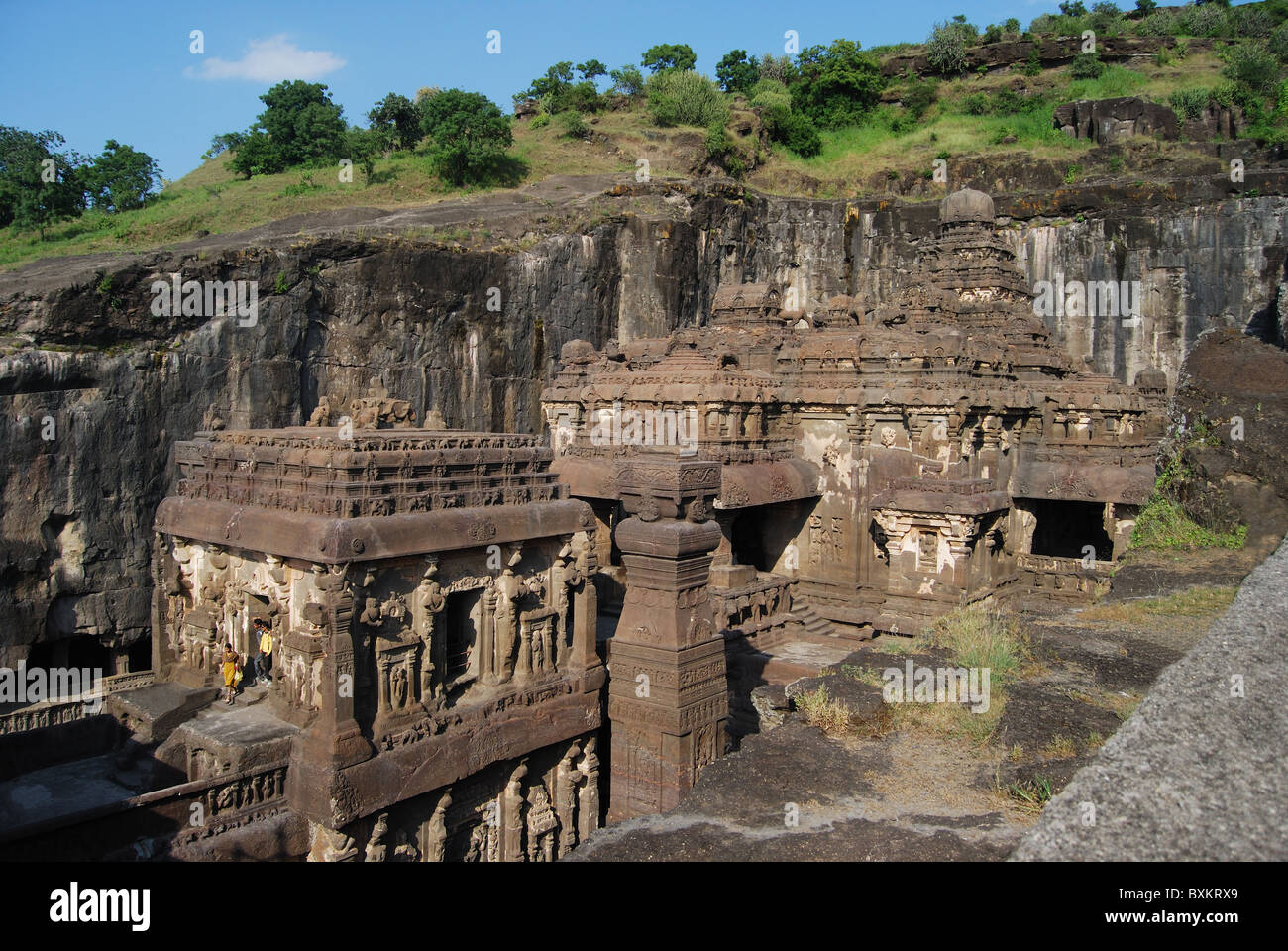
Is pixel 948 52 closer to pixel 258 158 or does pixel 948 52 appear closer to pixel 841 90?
pixel 841 90

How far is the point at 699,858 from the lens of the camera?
196 inches

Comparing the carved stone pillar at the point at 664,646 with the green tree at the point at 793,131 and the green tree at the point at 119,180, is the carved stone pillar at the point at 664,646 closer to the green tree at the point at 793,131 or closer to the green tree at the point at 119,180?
the green tree at the point at 119,180

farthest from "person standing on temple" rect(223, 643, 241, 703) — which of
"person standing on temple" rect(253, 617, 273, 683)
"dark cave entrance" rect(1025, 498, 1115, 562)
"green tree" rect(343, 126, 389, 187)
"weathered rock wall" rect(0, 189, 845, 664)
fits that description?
"green tree" rect(343, 126, 389, 187)

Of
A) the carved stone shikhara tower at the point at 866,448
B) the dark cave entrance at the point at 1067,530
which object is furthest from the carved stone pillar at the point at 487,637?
the dark cave entrance at the point at 1067,530

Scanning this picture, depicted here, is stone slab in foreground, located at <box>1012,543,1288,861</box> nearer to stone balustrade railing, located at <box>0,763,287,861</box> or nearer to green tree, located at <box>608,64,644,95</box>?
stone balustrade railing, located at <box>0,763,287,861</box>

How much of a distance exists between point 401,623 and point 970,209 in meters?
18.6

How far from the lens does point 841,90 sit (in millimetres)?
51375

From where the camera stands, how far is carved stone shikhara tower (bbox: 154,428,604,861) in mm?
9492

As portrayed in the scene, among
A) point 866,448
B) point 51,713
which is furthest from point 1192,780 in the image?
point 866,448

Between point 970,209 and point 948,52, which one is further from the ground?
point 948,52

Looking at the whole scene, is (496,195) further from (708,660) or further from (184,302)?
(708,660)

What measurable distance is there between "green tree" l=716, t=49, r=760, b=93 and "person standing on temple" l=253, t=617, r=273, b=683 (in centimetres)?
5402

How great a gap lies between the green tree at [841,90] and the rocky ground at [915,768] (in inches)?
1894
